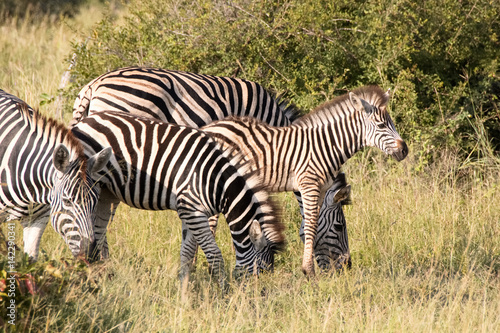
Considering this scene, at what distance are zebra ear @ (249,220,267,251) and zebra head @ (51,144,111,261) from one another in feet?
4.16

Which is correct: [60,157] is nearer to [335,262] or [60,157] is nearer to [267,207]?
[267,207]

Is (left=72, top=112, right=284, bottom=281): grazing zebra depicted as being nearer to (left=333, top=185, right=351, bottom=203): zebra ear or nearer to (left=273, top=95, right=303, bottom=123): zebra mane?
(left=333, top=185, right=351, bottom=203): zebra ear

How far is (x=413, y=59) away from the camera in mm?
7891

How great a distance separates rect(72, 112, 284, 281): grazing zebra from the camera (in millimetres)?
4656

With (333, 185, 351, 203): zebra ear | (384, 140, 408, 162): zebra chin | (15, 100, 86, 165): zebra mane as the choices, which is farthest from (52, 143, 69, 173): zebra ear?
(384, 140, 408, 162): zebra chin

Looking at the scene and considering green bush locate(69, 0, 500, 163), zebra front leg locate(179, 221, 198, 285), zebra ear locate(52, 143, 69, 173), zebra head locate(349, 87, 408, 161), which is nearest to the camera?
zebra ear locate(52, 143, 69, 173)

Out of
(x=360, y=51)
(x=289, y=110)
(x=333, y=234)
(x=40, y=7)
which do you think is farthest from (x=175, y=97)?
(x=40, y=7)

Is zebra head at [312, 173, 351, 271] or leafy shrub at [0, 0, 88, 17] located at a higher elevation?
leafy shrub at [0, 0, 88, 17]

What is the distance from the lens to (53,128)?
448 cm

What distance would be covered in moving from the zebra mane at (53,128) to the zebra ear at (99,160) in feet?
0.24

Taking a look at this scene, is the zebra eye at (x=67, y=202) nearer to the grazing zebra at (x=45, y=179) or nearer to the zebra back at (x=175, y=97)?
the grazing zebra at (x=45, y=179)

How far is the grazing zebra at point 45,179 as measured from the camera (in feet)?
13.3

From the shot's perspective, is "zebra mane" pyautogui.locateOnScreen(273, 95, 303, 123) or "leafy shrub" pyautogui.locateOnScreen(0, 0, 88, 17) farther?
"leafy shrub" pyautogui.locateOnScreen(0, 0, 88, 17)

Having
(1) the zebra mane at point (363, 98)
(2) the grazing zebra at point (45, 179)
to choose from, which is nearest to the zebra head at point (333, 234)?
(1) the zebra mane at point (363, 98)
